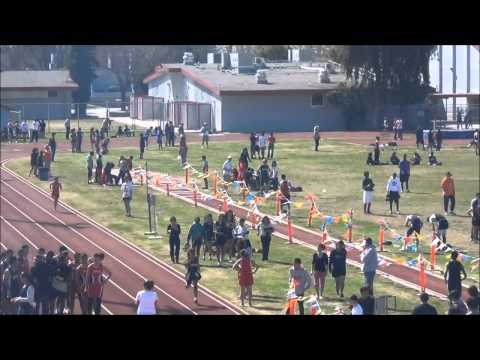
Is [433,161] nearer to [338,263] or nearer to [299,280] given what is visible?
[338,263]

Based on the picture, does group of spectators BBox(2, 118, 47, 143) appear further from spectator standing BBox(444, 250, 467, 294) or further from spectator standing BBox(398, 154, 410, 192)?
spectator standing BBox(444, 250, 467, 294)

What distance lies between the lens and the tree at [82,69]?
65812mm

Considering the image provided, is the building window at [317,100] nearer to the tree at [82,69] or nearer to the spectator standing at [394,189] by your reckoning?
the tree at [82,69]

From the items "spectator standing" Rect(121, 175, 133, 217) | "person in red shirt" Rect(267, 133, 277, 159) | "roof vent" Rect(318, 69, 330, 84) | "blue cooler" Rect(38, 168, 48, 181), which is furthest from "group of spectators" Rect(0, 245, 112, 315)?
"roof vent" Rect(318, 69, 330, 84)

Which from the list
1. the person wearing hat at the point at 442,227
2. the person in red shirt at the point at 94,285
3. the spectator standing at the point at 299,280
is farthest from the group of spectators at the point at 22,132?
the spectator standing at the point at 299,280

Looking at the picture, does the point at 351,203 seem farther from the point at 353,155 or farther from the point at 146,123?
the point at 146,123

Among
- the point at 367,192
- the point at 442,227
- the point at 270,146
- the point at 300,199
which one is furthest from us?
the point at 270,146

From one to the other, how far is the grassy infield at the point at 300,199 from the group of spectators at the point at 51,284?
8.71ft

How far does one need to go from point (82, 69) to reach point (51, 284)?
53.0 m

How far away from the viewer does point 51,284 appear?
14492 millimetres

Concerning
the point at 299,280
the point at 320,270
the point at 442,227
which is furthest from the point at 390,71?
the point at 299,280

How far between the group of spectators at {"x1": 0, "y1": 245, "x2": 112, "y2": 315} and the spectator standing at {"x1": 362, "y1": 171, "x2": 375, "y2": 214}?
11.5m

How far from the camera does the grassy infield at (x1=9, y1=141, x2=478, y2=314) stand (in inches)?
704
